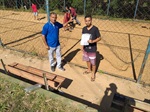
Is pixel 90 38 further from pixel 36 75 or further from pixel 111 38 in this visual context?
pixel 111 38

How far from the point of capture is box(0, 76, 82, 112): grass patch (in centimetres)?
266

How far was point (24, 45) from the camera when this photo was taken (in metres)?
6.66

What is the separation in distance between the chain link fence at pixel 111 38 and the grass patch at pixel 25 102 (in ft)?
7.39

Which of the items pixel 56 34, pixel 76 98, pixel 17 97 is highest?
pixel 56 34

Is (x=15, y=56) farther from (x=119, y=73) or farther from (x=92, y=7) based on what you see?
(x=92, y=7)

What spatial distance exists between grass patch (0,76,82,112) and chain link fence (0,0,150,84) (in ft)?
7.39

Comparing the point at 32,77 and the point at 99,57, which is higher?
the point at 32,77

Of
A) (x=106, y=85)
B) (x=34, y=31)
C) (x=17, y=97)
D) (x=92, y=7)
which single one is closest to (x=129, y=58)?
(x=106, y=85)

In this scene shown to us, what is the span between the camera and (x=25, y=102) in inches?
111

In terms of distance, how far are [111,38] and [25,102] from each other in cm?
581

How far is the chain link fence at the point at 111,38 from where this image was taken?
16.7 ft

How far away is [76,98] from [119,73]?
5.82ft

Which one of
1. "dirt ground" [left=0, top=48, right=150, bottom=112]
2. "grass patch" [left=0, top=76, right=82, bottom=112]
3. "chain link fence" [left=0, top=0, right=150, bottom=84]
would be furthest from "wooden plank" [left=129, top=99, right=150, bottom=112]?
"chain link fence" [left=0, top=0, right=150, bottom=84]

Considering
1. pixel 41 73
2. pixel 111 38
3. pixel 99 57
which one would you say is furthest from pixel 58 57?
pixel 111 38
